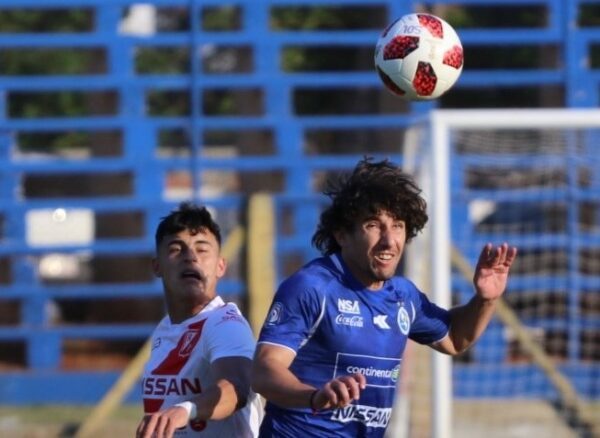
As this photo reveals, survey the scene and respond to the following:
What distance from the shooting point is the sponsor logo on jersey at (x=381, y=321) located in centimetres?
424

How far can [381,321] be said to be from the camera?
14.0 ft

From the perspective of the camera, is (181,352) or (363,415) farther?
(181,352)

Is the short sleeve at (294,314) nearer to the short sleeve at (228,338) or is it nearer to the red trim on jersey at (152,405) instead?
the short sleeve at (228,338)

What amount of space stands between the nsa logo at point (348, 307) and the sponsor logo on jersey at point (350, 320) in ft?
0.05

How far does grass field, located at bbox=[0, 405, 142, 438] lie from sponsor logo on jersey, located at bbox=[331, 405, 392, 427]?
560 cm

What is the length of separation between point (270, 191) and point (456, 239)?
2.95 metres

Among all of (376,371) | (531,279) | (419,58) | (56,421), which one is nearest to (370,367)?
(376,371)

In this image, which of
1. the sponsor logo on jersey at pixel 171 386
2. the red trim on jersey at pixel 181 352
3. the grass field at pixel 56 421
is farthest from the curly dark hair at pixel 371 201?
the grass field at pixel 56 421

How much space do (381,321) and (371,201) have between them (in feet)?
1.24

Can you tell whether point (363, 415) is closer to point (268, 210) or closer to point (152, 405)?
point (152, 405)

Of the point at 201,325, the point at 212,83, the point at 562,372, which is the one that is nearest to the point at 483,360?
the point at 562,372

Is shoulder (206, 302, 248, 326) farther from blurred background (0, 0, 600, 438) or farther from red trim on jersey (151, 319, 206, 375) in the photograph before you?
blurred background (0, 0, 600, 438)

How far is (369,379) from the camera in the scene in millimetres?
4211

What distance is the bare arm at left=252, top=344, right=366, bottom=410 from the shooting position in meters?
Result: 3.64
